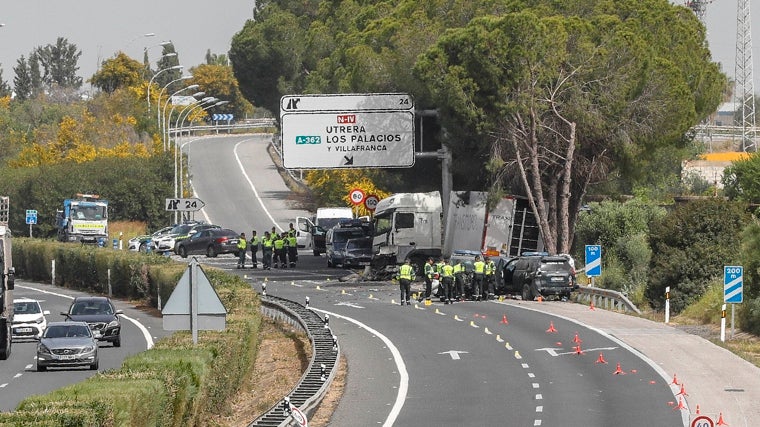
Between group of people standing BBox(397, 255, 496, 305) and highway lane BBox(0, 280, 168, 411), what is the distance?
8.60 metres

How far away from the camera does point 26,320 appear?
44281 millimetres

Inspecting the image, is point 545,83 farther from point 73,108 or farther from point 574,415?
point 73,108

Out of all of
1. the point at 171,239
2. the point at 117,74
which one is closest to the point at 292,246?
the point at 171,239

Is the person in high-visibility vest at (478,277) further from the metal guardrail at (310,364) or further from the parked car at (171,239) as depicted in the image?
the parked car at (171,239)

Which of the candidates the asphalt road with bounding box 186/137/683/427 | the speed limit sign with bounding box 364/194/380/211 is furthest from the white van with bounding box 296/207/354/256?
the asphalt road with bounding box 186/137/683/427

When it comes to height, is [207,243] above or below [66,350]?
above

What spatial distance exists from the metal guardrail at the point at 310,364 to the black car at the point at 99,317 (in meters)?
4.78

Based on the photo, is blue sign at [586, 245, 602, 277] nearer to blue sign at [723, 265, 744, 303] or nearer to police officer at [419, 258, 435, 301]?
police officer at [419, 258, 435, 301]

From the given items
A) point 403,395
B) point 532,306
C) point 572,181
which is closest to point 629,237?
point 572,181

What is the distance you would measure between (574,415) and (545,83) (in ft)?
104

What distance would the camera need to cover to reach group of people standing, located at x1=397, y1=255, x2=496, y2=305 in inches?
1866

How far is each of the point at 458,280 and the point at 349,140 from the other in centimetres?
1244

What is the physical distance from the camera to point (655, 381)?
28703 mm

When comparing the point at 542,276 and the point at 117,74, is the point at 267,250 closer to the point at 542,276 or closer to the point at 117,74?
the point at 542,276
